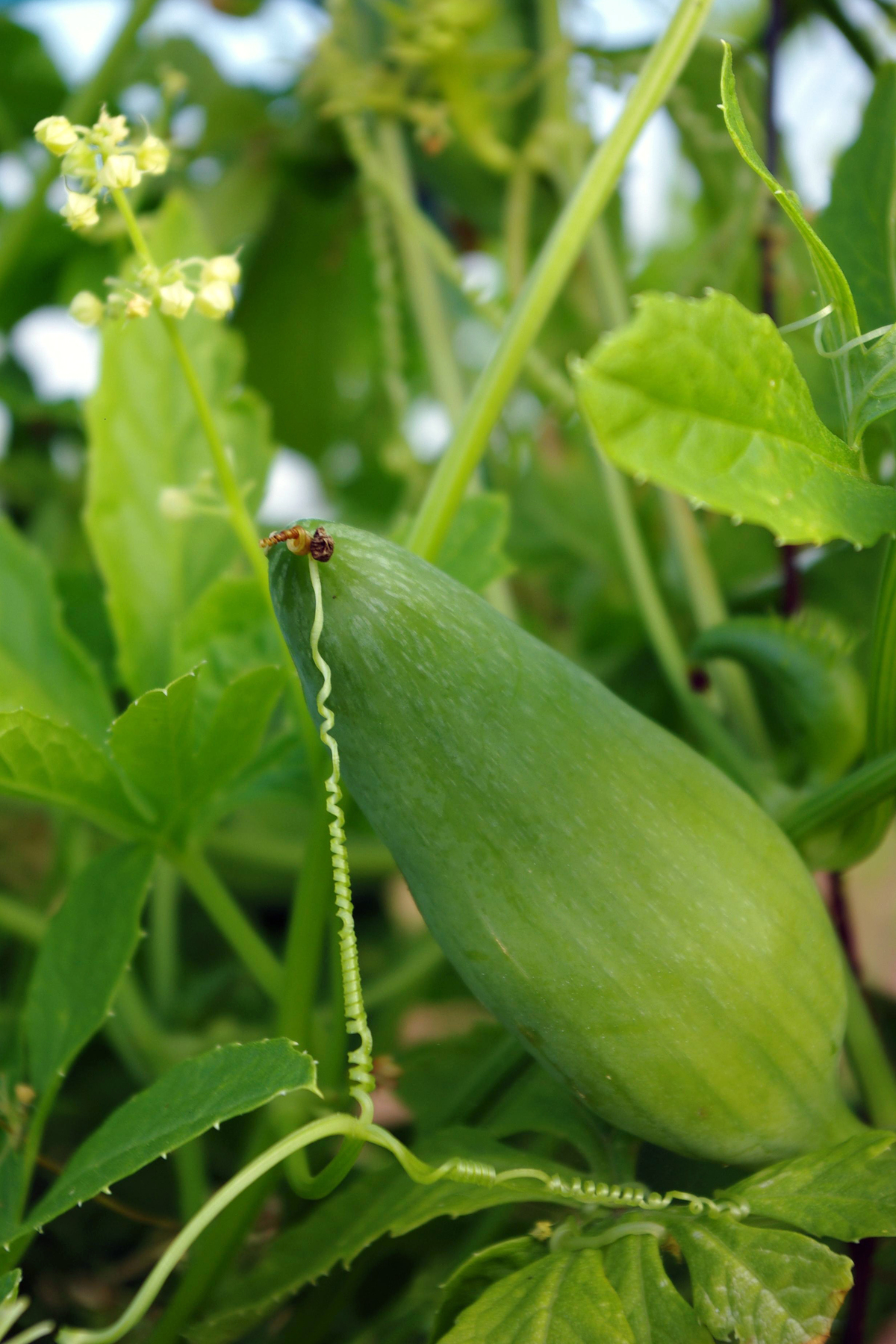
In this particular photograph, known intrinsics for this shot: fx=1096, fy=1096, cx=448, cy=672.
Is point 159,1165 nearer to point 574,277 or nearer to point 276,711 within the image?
point 276,711

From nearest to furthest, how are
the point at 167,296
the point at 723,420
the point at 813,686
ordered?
the point at 723,420 < the point at 167,296 < the point at 813,686

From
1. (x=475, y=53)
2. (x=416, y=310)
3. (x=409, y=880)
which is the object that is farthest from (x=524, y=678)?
(x=475, y=53)

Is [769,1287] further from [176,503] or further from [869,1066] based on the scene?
[176,503]

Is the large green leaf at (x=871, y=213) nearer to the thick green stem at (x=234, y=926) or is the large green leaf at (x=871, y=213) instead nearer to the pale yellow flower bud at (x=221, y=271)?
the pale yellow flower bud at (x=221, y=271)

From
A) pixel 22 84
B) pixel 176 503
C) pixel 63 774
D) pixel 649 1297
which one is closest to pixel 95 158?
pixel 176 503

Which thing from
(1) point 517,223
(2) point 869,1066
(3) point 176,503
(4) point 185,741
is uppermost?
(1) point 517,223

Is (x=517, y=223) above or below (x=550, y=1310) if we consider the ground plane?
above

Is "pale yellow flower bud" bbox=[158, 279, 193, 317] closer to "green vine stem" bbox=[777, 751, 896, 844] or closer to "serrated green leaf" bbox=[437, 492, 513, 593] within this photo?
"serrated green leaf" bbox=[437, 492, 513, 593]

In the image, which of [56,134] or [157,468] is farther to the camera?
[157,468]

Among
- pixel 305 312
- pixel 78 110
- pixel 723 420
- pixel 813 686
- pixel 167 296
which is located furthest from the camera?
pixel 305 312
